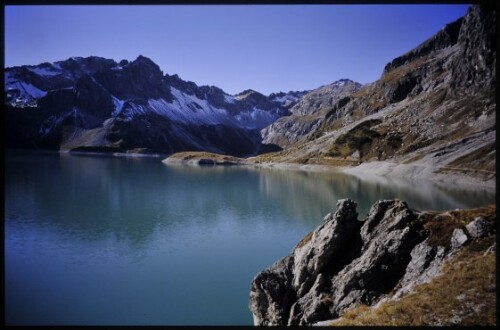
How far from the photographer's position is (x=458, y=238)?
16.7m

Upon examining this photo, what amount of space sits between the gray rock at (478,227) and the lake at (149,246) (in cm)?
1379

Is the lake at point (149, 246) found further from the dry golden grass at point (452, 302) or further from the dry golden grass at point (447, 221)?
the dry golden grass at point (447, 221)

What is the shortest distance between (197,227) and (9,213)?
2588 centimetres

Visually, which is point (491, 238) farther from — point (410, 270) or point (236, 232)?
point (236, 232)

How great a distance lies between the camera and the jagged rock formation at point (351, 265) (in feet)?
56.6

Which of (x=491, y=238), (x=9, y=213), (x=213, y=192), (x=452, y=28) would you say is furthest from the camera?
(x=452, y=28)

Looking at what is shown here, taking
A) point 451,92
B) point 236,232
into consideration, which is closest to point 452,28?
point 451,92

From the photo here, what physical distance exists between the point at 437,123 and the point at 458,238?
116m

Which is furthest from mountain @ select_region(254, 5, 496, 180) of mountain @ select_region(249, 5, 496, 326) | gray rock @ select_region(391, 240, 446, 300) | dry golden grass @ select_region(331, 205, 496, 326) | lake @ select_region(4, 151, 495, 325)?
dry golden grass @ select_region(331, 205, 496, 326)

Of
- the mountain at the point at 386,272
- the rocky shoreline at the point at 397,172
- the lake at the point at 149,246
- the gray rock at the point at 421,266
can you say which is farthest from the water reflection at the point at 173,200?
the gray rock at the point at 421,266

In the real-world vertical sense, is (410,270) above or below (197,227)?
above

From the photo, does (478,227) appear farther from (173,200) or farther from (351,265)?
(173,200)

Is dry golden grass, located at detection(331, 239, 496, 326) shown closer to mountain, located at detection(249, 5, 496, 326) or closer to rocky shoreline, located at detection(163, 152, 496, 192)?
mountain, located at detection(249, 5, 496, 326)

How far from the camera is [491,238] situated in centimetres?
1573
